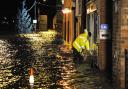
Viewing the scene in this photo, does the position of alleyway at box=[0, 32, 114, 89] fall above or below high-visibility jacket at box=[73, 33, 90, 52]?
below

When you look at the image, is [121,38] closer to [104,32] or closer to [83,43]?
[104,32]

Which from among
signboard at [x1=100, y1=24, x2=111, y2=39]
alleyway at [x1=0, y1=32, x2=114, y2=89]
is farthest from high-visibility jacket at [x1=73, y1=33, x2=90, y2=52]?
signboard at [x1=100, y1=24, x2=111, y2=39]

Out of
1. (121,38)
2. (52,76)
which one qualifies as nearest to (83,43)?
(52,76)

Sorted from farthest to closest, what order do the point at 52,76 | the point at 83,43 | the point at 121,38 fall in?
the point at 83,43 < the point at 52,76 < the point at 121,38

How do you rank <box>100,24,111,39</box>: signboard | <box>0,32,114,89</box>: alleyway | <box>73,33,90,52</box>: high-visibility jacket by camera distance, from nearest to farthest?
<box>0,32,114,89</box>: alleyway → <box>100,24,111,39</box>: signboard → <box>73,33,90,52</box>: high-visibility jacket

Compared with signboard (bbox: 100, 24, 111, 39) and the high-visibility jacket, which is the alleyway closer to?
the high-visibility jacket

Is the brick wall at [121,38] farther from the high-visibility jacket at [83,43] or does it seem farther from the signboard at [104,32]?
the high-visibility jacket at [83,43]

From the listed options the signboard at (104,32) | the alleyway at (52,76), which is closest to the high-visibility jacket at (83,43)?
the alleyway at (52,76)

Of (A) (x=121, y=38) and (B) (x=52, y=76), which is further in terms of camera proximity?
(B) (x=52, y=76)

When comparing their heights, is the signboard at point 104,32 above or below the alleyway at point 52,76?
above

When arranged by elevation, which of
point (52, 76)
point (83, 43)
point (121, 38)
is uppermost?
point (121, 38)

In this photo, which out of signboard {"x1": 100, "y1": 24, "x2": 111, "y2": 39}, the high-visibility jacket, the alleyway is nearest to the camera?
the alleyway

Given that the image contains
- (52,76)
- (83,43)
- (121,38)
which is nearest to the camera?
(121,38)

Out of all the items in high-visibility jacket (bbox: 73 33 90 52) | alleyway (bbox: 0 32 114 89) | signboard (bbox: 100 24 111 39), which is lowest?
alleyway (bbox: 0 32 114 89)
